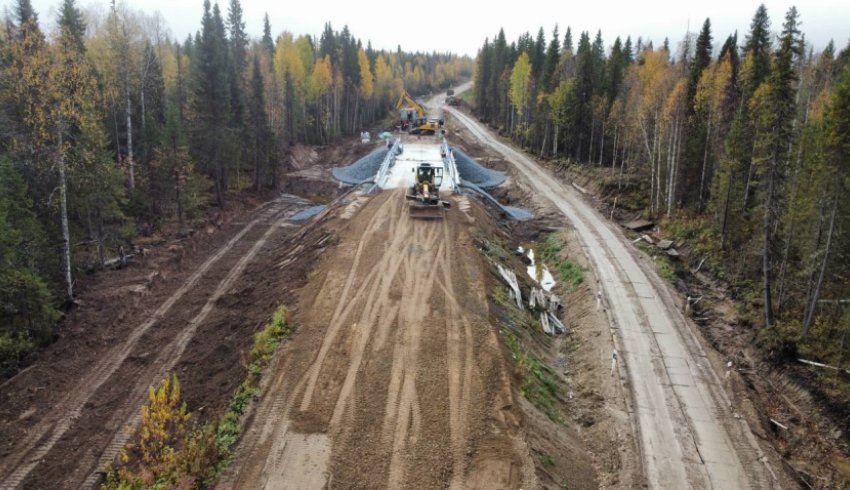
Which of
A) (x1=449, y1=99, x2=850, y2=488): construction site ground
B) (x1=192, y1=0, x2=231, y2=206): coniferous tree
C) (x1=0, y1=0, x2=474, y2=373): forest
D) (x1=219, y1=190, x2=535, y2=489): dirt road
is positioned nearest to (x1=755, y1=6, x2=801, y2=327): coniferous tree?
(x1=449, y1=99, x2=850, y2=488): construction site ground

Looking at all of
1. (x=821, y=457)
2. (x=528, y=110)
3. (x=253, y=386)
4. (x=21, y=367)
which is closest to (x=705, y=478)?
(x=821, y=457)

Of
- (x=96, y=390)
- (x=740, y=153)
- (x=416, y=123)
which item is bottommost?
(x=96, y=390)

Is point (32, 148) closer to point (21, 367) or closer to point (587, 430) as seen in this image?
point (21, 367)

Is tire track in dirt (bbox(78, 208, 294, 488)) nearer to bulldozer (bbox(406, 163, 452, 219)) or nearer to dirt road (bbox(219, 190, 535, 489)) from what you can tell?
dirt road (bbox(219, 190, 535, 489))

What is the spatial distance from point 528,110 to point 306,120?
95.1 ft

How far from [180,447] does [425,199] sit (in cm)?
2001

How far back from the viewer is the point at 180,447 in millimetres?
13734

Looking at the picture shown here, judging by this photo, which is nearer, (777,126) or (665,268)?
(777,126)

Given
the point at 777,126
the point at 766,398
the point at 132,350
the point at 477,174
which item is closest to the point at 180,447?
the point at 132,350

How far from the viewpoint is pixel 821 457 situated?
16281mm

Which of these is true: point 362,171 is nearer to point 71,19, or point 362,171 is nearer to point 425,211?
point 425,211

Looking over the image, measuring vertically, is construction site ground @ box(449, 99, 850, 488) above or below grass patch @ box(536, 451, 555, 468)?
below

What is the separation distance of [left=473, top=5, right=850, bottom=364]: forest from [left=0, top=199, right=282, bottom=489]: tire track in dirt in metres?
26.0

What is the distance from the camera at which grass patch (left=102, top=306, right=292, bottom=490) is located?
1139 centimetres
